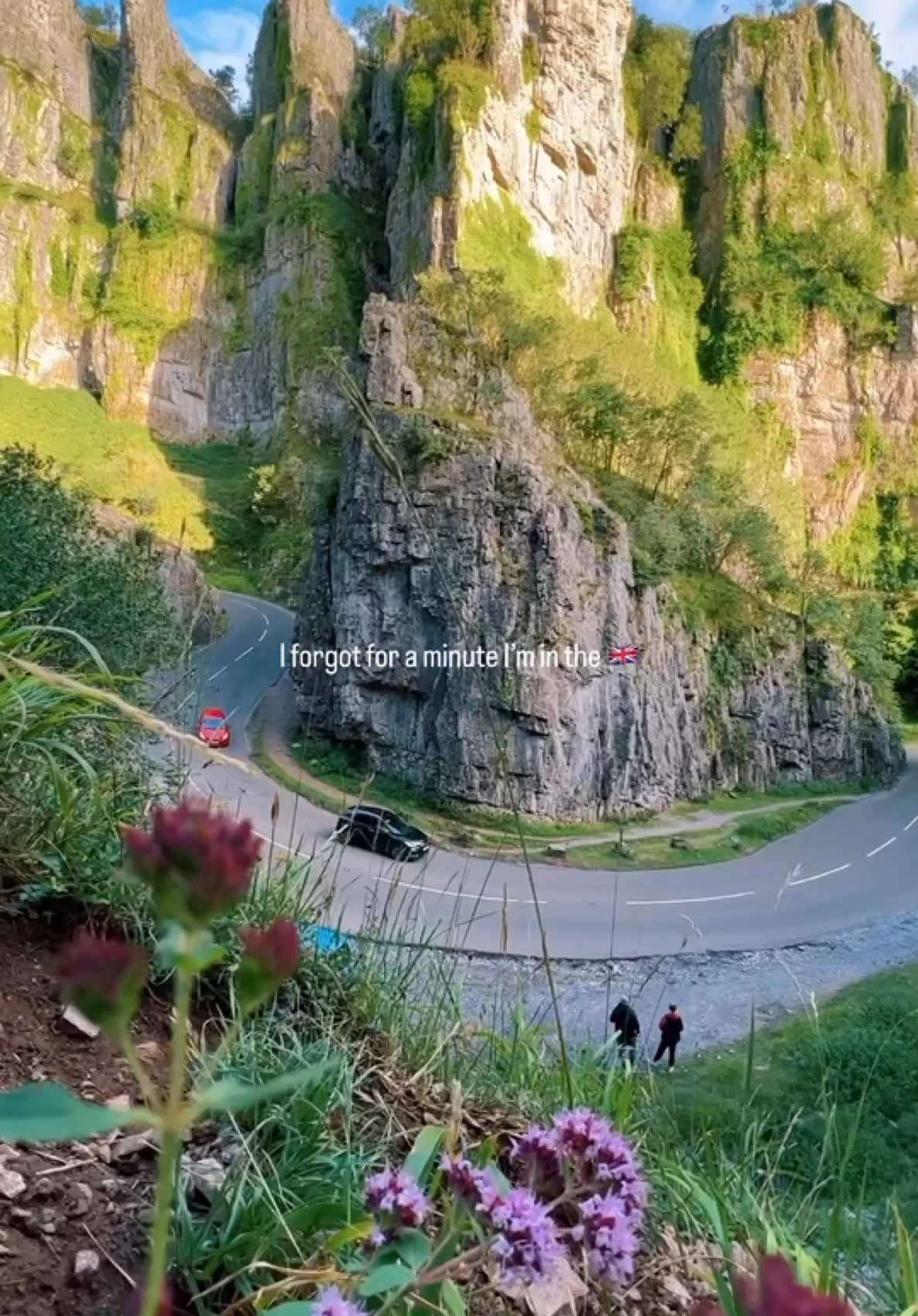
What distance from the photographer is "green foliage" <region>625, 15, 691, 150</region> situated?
3575 cm

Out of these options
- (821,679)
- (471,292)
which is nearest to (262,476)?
(471,292)

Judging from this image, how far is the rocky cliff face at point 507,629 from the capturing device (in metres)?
17.8

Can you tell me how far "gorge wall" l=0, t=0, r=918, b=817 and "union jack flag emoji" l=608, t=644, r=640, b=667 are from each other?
46 centimetres

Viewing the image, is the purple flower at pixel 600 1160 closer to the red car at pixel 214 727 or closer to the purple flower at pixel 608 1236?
the purple flower at pixel 608 1236

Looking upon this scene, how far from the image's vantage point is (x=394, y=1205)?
0.81 meters

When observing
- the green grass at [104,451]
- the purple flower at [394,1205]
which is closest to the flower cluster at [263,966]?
the purple flower at [394,1205]

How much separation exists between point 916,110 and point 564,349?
31097 mm

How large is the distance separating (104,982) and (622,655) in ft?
60.7

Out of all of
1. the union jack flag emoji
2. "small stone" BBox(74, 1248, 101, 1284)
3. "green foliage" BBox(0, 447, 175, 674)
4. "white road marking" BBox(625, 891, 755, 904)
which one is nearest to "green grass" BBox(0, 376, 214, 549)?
the union jack flag emoji

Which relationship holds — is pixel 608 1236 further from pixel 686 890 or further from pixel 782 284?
pixel 782 284

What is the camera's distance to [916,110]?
4144 cm

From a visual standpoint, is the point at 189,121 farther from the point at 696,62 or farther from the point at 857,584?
the point at 857,584

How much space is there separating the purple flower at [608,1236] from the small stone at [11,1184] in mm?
922

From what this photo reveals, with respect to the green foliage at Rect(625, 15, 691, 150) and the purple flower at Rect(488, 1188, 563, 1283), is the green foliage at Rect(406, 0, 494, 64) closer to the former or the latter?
the green foliage at Rect(625, 15, 691, 150)
